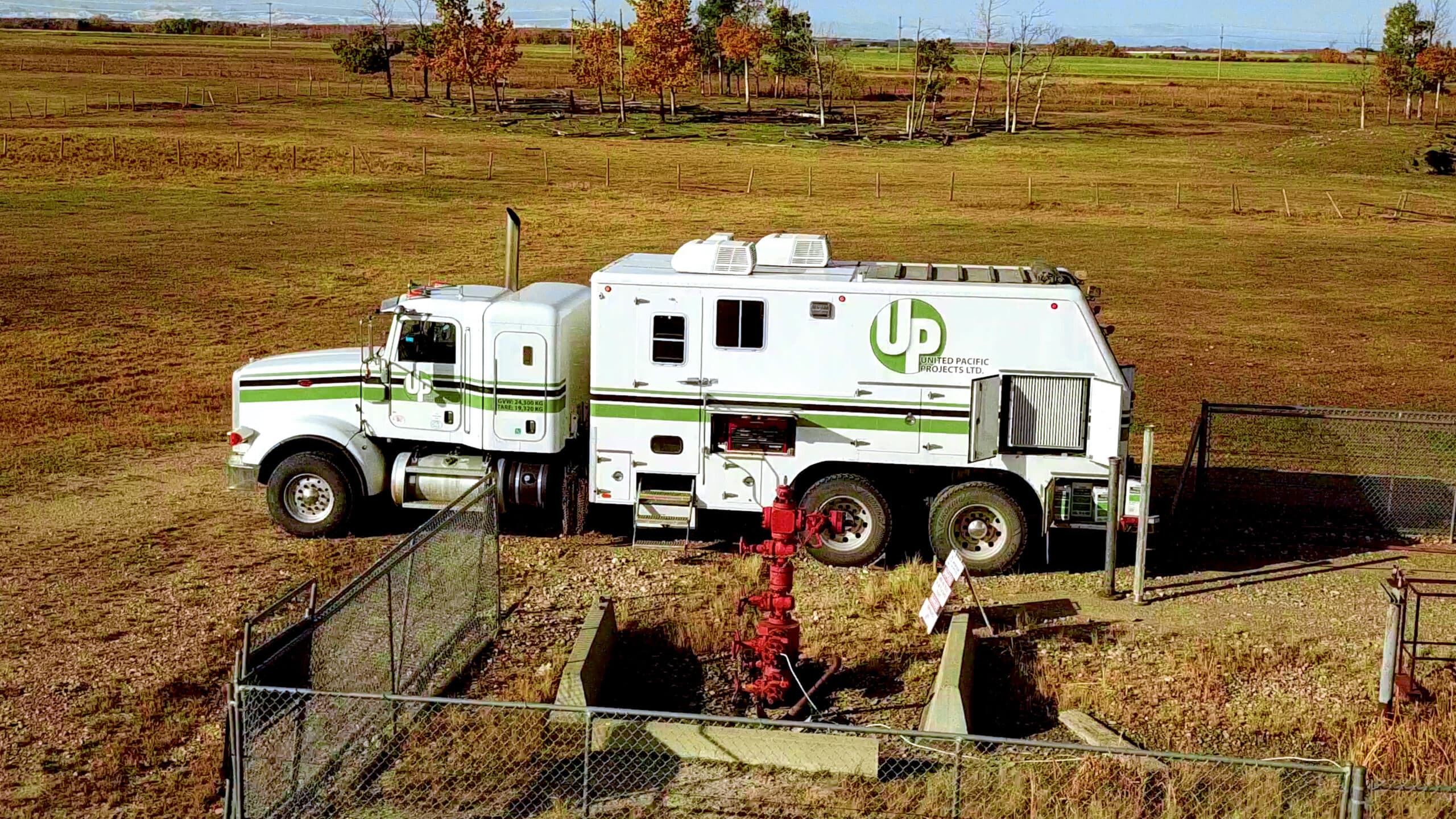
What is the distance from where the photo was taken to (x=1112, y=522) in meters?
14.7

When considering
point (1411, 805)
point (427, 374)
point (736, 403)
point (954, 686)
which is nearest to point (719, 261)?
→ point (736, 403)

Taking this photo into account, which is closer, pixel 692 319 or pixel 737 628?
pixel 737 628

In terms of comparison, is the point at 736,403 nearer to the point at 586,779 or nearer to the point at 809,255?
the point at 809,255

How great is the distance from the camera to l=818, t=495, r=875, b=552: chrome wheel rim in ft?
51.0

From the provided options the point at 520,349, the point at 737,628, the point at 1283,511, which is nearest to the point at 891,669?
the point at 737,628

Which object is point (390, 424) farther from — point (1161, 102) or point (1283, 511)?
point (1161, 102)

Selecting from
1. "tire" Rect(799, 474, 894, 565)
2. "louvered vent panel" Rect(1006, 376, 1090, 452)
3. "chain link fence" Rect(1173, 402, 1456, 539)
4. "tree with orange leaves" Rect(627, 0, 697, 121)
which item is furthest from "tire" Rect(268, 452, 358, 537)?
"tree with orange leaves" Rect(627, 0, 697, 121)

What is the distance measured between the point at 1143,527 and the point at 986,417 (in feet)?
5.98

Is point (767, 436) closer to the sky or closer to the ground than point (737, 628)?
closer to the sky

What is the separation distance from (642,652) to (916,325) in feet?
14.1

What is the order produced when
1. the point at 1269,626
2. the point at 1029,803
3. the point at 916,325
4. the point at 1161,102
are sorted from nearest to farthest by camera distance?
the point at 1029,803
the point at 1269,626
the point at 916,325
the point at 1161,102

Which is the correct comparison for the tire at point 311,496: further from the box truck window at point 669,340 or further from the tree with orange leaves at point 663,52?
the tree with orange leaves at point 663,52

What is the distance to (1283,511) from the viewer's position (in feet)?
58.2

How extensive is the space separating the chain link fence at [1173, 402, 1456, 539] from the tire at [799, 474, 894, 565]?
11.2 feet
